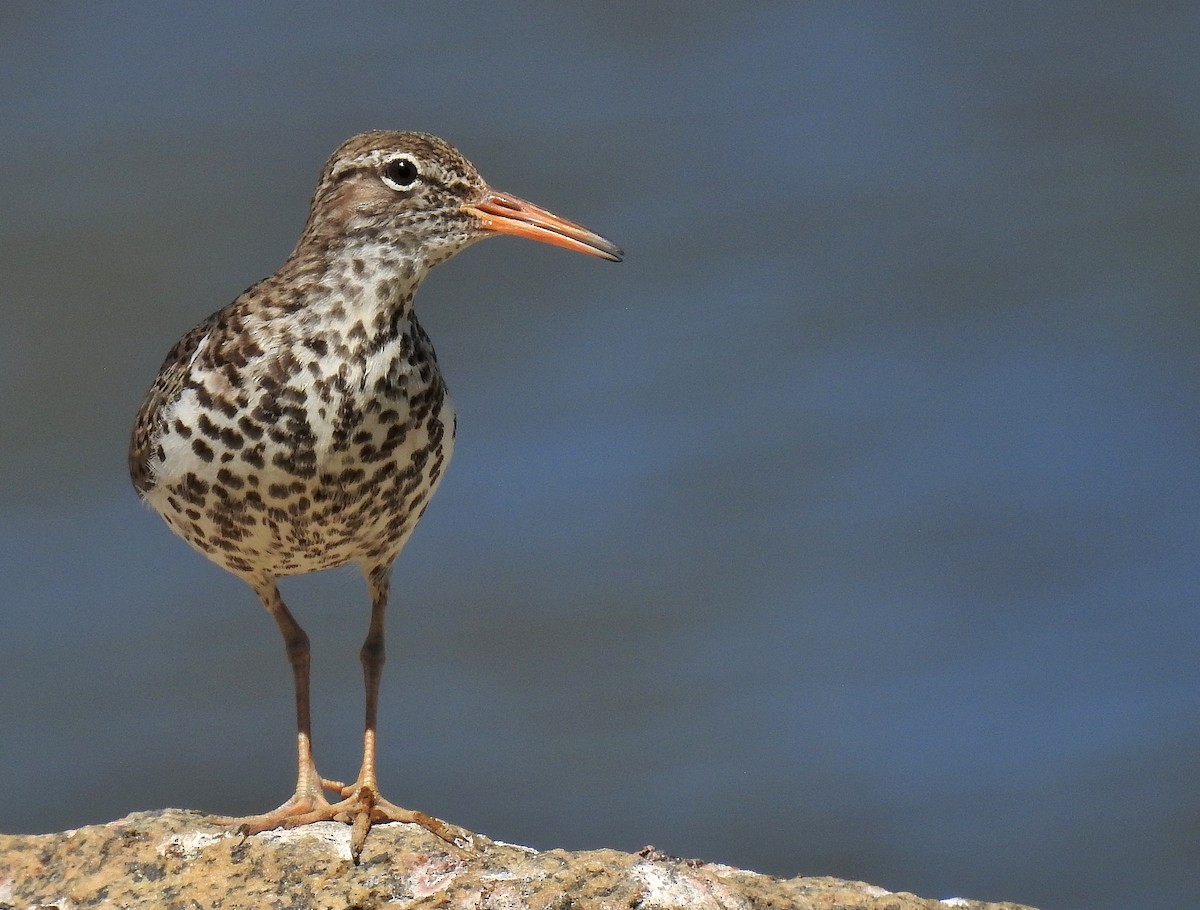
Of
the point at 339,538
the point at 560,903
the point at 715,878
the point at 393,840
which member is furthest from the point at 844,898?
the point at 339,538

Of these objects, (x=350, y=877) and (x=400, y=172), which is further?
(x=400, y=172)

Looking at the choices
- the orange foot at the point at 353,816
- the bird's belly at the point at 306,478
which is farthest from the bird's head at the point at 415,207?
the orange foot at the point at 353,816

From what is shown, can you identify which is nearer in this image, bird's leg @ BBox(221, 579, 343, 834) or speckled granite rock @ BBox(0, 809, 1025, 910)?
speckled granite rock @ BBox(0, 809, 1025, 910)

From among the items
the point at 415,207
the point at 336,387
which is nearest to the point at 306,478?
the point at 336,387

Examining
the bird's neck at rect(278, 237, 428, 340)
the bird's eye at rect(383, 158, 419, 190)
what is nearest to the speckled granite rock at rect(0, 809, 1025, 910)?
the bird's neck at rect(278, 237, 428, 340)

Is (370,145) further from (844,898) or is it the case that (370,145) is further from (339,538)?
(844,898)

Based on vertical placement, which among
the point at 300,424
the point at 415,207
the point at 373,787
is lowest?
the point at 373,787

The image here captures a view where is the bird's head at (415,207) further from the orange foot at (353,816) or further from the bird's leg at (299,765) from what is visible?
the orange foot at (353,816)

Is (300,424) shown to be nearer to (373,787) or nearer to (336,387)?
(336,387)

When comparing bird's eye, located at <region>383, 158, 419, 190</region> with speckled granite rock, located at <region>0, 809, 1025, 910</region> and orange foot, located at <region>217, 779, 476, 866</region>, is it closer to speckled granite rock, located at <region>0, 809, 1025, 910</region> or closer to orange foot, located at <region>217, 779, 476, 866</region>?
orange foot, located at <region>217, 779, 476, 866</region>
